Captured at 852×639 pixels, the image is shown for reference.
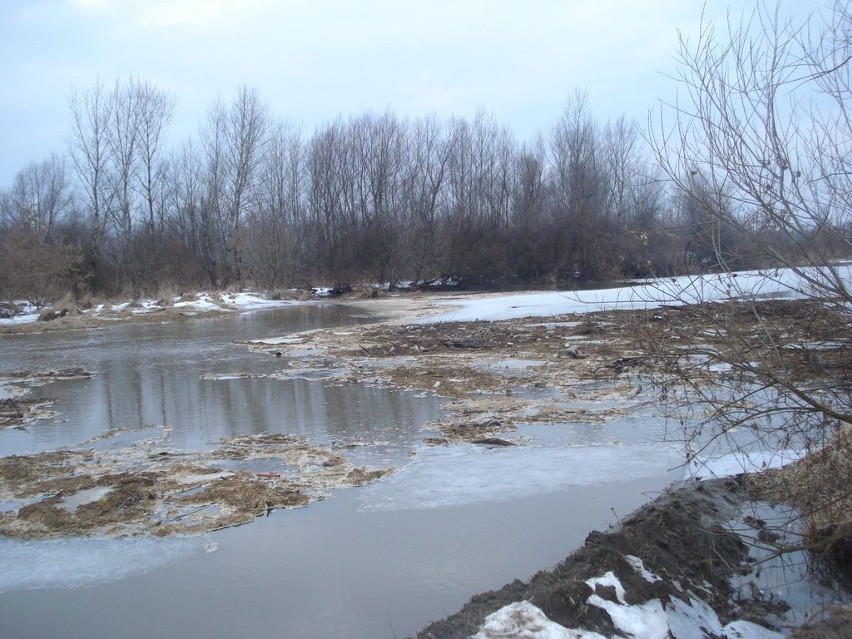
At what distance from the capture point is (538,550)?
5.04 meters

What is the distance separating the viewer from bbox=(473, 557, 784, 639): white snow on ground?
347cm

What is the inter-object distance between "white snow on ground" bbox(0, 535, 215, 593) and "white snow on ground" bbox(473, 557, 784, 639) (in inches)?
104

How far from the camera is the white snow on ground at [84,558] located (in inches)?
190

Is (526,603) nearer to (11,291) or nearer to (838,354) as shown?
(838,354)

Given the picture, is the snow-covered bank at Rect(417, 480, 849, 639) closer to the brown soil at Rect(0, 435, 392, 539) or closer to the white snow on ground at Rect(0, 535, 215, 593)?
the white snow on ground at Rect(0, 535, 215, 593)

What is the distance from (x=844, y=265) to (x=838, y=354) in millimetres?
536

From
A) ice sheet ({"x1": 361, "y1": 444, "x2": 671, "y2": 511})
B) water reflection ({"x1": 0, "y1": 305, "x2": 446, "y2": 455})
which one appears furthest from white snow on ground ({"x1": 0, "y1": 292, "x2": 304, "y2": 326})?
ice sheet ({"x1": 361, "y1": 444, "x2": 671, "y2": 511})

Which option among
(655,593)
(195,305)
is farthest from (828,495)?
(195,305)

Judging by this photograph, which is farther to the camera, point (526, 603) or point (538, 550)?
point (538, 550)

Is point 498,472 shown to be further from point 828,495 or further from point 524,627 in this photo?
point 524,627

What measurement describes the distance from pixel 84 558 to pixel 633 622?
402 centimetres

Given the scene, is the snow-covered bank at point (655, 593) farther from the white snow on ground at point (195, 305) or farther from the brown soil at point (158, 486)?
the white snow on ground at point (195, 305)

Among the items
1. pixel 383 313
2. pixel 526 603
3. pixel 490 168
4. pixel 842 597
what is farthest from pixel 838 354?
pixel 490 168

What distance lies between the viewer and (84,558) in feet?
16.8
